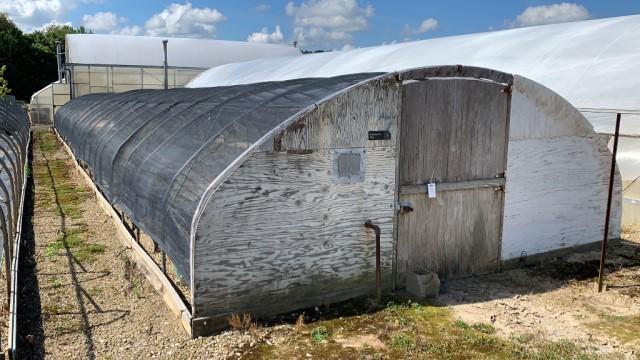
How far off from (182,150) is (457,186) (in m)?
3.36

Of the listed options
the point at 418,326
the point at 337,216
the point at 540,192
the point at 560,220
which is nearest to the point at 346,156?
the point at 337,216

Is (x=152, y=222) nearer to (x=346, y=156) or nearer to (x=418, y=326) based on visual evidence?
(x=346, y=156)

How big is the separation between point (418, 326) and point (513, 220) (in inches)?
99.5

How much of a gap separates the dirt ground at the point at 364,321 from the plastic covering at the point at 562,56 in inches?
144

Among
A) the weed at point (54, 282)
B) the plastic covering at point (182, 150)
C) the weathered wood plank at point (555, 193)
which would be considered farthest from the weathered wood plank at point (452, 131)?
the weed at point (54, 282)

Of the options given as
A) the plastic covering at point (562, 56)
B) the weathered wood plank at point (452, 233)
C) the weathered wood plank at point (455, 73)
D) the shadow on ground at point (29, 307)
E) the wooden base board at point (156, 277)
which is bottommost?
the shadow on ground at point (29, 307)

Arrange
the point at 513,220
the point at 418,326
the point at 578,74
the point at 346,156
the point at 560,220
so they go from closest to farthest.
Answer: the point at 418,326 < the point at 346,156 < the point at 513,220 < the point at 560,220 < the point at 578,74

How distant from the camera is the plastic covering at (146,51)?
121 ft

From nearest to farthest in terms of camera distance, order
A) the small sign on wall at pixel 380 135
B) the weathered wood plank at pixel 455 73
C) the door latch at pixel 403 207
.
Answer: the small sign on wall at pixel 380 135, the weathered wood plank at pixel 455 73, the door latch at pixel 403 207

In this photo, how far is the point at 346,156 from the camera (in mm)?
5727

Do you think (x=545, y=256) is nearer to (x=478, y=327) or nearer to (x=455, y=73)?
(x=478, y=327)

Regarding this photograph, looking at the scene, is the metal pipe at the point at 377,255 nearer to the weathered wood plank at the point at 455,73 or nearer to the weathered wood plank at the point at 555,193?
the weathered wood plank at the point at 455,73

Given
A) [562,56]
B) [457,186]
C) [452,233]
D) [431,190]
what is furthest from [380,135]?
[562,56]

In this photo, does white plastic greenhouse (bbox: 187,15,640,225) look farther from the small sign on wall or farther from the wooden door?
the small sign on wall
